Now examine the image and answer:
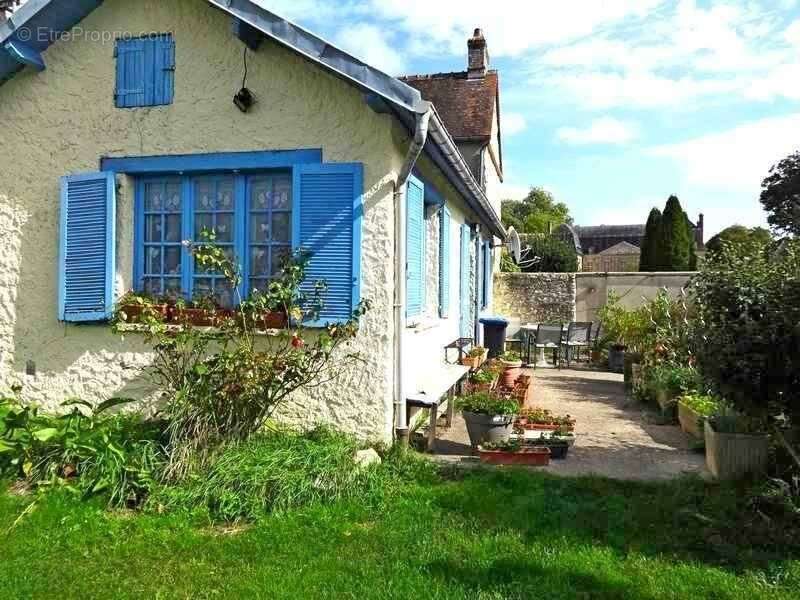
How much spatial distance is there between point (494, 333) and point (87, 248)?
25.8ft

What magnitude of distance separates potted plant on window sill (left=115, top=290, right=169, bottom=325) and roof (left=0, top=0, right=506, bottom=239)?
2.45 metres

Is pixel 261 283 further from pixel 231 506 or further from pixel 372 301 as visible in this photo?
pixel 231 506

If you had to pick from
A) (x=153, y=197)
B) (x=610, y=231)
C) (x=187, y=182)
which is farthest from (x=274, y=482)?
(x=610, y=231)

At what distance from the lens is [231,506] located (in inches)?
170

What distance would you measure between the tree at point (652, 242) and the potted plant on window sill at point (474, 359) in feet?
63.1

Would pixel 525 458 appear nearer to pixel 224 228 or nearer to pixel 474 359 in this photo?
pixel 224 228

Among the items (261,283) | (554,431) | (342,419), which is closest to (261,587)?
(342,419)

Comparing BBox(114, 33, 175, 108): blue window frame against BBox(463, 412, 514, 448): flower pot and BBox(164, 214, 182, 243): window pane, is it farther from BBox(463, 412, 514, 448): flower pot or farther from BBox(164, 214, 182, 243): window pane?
BBox(463, 412, 514, 448): flower pot

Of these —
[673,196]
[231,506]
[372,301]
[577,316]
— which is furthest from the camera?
[673,196]

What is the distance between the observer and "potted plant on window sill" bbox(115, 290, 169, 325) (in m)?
5.55

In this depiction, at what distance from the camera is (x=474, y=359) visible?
29.8ft

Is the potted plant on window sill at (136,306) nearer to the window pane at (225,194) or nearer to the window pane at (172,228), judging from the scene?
the window pane at (172,228)

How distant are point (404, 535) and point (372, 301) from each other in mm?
2079

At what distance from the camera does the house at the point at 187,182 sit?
215 inches
